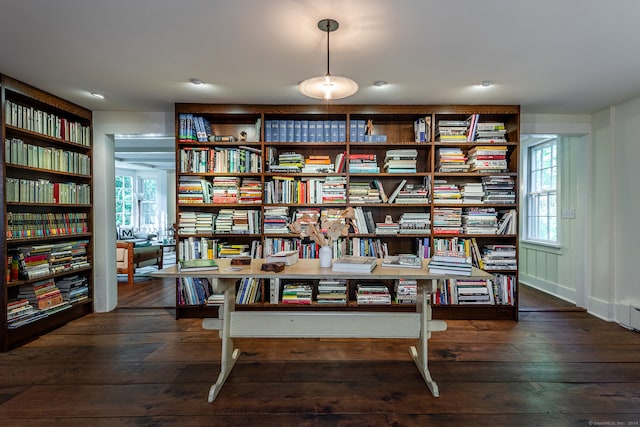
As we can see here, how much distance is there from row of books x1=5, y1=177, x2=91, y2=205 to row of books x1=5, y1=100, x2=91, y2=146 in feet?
1.52

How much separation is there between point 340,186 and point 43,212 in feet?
9.89

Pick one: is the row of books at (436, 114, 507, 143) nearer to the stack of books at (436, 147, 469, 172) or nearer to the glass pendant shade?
the stack of books at (436, 147, 469, 172)

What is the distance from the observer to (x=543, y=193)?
4.86m

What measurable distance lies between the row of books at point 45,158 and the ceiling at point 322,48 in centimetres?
56

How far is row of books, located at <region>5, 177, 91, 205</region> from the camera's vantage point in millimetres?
2828

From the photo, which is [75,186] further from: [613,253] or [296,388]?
[613,253]

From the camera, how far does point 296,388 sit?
217cm

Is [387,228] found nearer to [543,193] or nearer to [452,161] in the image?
[452,161]

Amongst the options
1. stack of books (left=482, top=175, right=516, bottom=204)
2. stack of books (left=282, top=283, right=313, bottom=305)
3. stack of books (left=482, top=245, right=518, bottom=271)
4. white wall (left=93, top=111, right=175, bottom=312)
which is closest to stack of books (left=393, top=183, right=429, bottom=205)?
stack of books (left=482, top=175, right=516, bottom=204)

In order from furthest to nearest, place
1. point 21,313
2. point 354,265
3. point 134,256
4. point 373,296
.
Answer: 1. point 134,256
2. point 373,296
3. point 21,313
4. point 354,265

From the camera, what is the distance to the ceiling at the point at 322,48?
1858 mm

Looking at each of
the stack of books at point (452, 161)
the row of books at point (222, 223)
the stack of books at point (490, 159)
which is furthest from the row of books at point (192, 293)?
the stack of books at point (490, 159)

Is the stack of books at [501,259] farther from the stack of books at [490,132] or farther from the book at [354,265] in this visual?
the book at [354,265]

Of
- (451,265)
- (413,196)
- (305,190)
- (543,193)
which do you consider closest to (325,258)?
(451,265)
